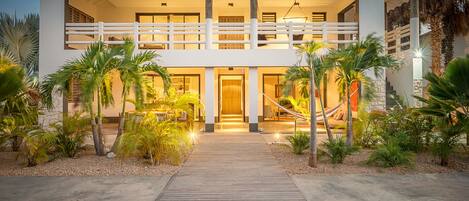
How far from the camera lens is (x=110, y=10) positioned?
1648 cm

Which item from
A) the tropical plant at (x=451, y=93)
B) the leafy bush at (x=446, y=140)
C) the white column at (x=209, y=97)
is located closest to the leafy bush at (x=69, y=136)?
the white column at (x=209, y=97)

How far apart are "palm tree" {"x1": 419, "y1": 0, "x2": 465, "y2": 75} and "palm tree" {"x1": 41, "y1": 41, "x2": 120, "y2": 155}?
41.4 feet

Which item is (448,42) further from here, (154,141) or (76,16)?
(76,16)

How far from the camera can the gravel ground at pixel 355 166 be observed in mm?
6641

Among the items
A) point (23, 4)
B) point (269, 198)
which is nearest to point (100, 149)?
point (269, 198)

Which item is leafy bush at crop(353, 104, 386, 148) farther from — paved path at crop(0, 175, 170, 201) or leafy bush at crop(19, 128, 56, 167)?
leafy bush at crop(19, 128, 56, 167)

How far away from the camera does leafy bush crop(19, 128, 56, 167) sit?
6.89 metres

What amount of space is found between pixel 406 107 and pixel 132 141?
605cm

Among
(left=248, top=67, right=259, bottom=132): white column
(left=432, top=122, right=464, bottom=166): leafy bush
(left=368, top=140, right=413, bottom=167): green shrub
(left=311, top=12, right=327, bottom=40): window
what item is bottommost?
(left=368, top=140, right=413, bottom=167): green shrub

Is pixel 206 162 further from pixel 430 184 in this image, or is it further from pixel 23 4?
pixel 23 4

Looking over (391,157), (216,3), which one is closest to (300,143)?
(391,157)

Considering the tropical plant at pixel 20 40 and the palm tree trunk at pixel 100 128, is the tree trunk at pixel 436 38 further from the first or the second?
the tropical plant at pixel 20 40

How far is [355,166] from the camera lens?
23.0 feet

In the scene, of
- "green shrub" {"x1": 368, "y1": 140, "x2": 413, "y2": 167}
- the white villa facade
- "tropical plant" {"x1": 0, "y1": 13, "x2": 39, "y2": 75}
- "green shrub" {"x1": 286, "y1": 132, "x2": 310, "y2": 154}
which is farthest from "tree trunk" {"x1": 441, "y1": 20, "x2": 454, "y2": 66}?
"tropical plant" {"x1": 0, "y1": 13, "x2": 39, "y2": 75}
